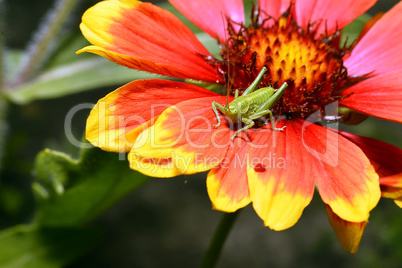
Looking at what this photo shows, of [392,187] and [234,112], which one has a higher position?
[234,112]

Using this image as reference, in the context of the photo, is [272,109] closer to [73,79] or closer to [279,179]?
[279,179]

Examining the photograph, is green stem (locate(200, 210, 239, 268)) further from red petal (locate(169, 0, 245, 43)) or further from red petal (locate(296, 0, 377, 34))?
red petal (locate(296, 0, 377, 34))

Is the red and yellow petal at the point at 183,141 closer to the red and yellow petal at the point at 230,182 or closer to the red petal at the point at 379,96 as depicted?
the red and yellow petal at the point at 230,182

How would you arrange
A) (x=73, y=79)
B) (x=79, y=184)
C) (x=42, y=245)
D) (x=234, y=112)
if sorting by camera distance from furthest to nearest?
(x=73, y=79) → (x=42, y=245) → (x=79, y=184) → (x=234, y=112)

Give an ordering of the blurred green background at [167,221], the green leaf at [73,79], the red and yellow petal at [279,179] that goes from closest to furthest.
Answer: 1. the red and yellow petal at [279,179]
2. the green leaf at [73,79]
3. the blurred green background at [167,221]

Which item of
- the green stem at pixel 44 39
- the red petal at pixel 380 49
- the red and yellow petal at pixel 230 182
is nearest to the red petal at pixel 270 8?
the red petal at pixel 380 49

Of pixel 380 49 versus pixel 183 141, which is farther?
pixel 380 49

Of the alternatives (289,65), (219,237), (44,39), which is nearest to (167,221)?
(44,39)
